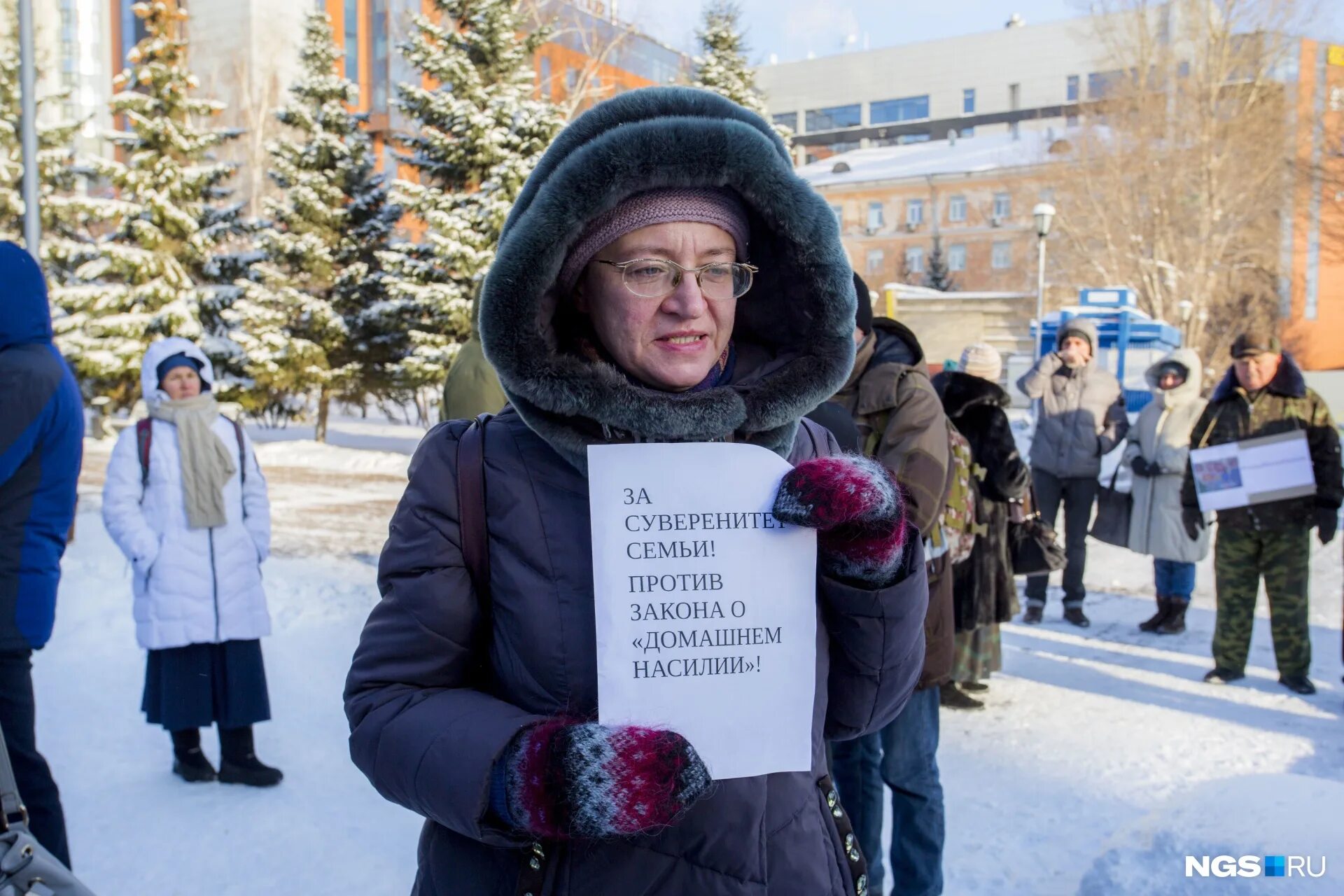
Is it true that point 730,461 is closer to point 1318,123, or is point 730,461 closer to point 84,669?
point 84,669

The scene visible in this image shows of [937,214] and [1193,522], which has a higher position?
[937,214]

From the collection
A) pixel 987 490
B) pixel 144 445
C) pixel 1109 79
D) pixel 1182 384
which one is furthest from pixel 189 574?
pixel 1109 79

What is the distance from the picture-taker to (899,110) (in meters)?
79.7

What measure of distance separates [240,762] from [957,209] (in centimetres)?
5275

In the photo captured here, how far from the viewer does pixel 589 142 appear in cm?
151

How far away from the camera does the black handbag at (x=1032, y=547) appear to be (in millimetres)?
5855

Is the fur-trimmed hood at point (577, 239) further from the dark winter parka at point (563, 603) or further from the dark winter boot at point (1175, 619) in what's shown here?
the dark winter boot at point (1175, 619)

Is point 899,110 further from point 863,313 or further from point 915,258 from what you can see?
point 863,313

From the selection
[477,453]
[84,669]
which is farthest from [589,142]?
[84,669]

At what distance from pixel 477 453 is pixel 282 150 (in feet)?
77.7

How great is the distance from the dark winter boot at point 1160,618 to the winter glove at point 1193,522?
1021 millimetres

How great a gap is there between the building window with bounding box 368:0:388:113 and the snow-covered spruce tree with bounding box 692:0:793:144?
27.9 metres

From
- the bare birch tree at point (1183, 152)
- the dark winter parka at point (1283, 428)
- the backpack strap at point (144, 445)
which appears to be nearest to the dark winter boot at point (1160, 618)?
the dark winter parka at point (1283, 428)

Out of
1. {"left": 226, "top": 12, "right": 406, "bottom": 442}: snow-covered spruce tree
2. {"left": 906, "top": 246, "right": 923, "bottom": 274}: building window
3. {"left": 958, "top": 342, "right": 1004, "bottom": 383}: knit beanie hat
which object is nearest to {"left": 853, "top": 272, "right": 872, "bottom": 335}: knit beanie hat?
{"left": 958, "top": 342, "right": 1004, "bottom": 383}: knit beanie hat
